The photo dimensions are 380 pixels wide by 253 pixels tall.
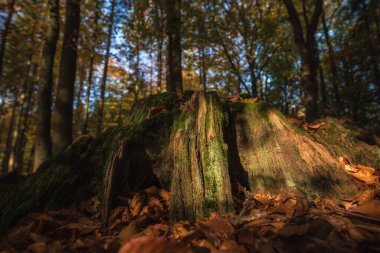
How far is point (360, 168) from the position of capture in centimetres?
250

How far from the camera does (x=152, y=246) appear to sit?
49.1 inches

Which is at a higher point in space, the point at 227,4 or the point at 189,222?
the point at 227,4

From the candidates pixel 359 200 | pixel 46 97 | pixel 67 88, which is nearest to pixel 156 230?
pixel 359 200

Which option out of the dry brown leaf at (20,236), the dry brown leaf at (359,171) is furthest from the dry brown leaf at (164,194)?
the dry brown leaf at (359,171)

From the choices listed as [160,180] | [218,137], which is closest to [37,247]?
[160,180]

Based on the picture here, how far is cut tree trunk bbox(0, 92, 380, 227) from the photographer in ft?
6.98

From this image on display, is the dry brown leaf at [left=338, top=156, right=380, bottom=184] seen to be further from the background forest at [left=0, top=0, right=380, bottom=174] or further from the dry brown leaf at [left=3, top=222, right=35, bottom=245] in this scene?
the dry brown leaf at [left=3, top=222, right=35, bottom=245]

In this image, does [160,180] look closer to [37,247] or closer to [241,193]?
[241,193]

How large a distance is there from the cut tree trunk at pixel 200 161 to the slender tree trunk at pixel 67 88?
319 cm

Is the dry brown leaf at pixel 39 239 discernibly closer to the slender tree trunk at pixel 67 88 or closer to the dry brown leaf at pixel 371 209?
the dry brown leaf at pixel 371 209

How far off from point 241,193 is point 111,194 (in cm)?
126

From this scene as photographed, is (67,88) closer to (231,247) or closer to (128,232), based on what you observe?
(128,232)

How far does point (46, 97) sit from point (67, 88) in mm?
596

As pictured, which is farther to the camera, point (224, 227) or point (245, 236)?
point (224, 227)
